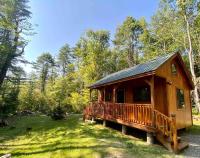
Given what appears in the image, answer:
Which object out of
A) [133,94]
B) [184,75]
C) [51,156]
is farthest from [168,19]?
[51,156]

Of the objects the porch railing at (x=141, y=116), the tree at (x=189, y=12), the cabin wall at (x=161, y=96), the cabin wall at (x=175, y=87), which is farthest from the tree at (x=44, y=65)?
the cabin wall at (x=161, y=96)

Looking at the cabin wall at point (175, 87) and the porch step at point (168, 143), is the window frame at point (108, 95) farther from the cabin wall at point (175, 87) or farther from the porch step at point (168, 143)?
the porch step at point (168, 143)

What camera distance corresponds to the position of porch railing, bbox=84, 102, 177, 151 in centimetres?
1018

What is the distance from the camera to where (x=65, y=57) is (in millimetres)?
52625

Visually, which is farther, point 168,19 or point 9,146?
point 168,19

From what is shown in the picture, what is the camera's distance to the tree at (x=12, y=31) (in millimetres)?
19422

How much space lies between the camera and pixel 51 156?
943cm

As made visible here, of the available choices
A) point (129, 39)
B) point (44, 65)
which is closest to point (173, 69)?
point (129, 39)

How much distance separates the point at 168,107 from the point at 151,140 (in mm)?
2709

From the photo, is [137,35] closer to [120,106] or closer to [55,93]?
[55,93]

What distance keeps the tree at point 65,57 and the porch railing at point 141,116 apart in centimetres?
3733

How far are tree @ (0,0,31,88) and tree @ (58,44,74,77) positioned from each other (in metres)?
23.0

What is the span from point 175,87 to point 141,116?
4.14 meters

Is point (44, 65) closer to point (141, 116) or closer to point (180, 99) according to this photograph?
point (180, 99)
